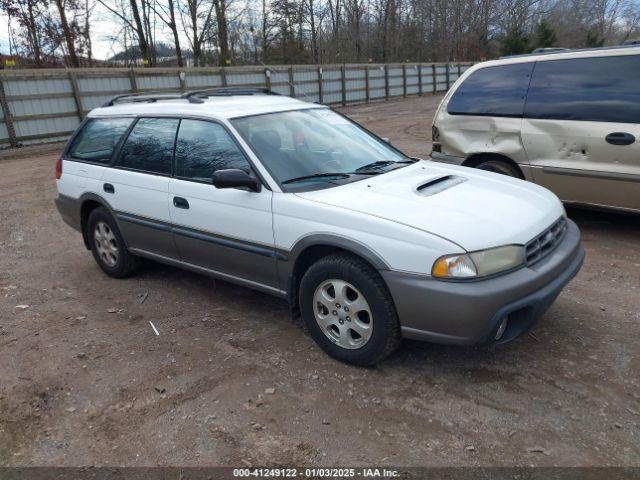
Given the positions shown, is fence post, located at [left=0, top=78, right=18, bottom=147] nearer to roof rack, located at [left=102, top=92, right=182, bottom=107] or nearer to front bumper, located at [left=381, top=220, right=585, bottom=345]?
roof rack, located at [left=102, top=92, right=182, bottom=107]

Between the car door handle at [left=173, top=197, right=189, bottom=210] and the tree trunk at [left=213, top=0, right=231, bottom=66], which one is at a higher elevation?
the tree trunk at [left=213, top=0, right=231, bottom=66]

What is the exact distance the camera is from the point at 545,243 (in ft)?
10.6

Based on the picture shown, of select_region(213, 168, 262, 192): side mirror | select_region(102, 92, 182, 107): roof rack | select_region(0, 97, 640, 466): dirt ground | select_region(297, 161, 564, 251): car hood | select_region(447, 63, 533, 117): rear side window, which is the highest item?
select_region(102, 92, 182, 107): roof rack

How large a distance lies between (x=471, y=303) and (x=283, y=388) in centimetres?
123

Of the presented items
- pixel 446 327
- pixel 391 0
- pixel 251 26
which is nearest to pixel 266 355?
pixel 446 327

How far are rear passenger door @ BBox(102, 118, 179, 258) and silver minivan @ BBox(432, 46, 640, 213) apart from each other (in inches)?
135

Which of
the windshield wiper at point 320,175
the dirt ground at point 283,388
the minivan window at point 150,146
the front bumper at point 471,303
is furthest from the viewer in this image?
the minivan window at point 150,146

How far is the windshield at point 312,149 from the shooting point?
3.64m

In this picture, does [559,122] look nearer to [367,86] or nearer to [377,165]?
[377,165]

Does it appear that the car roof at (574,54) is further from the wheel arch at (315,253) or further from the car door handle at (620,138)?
the wheel arch at (315,253)

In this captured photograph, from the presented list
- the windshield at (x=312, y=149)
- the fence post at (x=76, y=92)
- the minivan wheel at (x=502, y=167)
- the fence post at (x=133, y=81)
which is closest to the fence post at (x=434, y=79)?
the fence post at (x=133, y=81)

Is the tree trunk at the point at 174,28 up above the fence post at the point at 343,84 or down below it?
above

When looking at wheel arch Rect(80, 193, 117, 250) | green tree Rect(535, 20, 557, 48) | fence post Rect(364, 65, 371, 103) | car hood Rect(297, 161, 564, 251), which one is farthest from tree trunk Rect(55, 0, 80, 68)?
green tree Rect(535, 20, 557, 48)

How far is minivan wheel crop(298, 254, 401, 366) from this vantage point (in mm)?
3068
